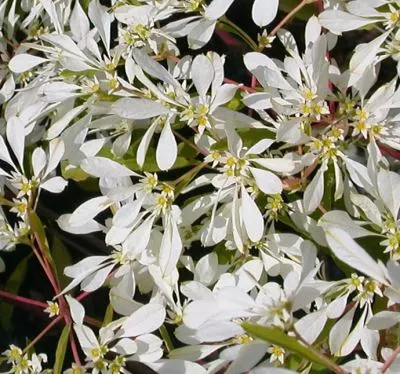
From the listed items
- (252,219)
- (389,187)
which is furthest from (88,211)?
(389,187)

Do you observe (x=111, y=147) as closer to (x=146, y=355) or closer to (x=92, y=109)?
(x=92, y=109)

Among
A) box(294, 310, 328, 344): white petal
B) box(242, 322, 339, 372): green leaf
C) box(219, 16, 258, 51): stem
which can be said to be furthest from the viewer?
box(219, 16, 258, 51): stem

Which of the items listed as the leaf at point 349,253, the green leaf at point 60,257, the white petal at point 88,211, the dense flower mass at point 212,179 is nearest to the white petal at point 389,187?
the dense flower mass at point 212,179

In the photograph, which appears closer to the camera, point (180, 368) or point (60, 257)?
point (180, 368)

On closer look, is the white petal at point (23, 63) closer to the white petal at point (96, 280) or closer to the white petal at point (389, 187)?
the white petal at point (96, 280)

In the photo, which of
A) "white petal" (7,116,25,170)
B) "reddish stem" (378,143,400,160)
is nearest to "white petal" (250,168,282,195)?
"reddish stem" (378,143,400,160)

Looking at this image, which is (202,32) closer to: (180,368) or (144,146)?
(144,146)

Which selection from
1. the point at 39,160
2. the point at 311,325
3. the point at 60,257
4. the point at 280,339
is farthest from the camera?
the point at 60,257

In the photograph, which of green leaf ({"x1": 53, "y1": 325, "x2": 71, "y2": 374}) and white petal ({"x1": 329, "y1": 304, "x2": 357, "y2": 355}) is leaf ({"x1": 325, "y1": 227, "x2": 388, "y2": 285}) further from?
green leaf ({"x1": 53, "y1": 325, "x2": 71, "y2": 374})
